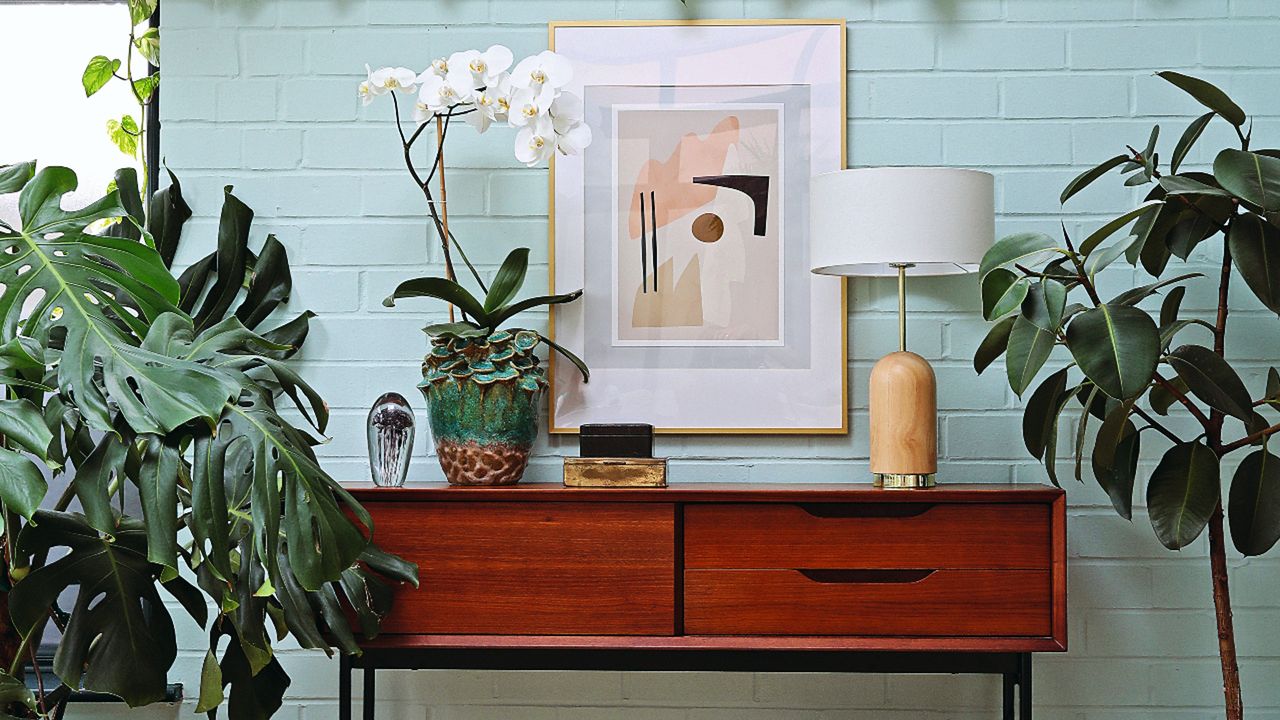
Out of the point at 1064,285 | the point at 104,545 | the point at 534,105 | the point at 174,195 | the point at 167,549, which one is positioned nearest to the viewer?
the point at 167,549

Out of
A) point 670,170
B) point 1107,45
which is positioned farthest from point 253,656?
point 1107,45

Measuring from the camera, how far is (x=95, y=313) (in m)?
1.50

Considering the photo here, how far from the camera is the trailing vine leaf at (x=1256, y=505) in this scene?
1753 millimetres

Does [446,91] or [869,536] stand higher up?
[446,91]

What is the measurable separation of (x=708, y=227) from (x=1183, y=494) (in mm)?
1023

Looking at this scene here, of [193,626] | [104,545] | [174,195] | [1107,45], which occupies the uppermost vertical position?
[1107,45]

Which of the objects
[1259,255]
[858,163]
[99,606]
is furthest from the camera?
[858,163]

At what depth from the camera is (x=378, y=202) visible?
2240mm

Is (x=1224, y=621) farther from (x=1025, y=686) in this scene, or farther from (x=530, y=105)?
(x=530, y=105)

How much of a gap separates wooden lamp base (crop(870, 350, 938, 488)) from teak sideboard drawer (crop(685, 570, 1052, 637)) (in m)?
0.18

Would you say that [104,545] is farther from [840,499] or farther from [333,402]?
[840,499]

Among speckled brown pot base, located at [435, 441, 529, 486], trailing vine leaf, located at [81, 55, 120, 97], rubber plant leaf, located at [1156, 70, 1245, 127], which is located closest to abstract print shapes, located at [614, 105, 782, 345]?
speckled brown pot base, located at [435, 441, 529, 486]

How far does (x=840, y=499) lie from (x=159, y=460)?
1.08 meters

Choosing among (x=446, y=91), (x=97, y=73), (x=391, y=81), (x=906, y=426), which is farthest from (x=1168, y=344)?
(x=97, y=73)
